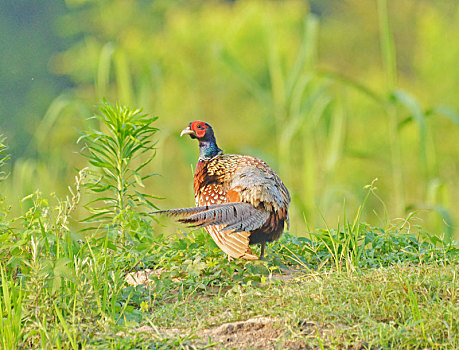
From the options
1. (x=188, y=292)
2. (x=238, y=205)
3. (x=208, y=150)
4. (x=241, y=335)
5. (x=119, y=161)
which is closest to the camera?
(x=241, y=335)

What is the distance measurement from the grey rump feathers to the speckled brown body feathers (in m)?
0.03

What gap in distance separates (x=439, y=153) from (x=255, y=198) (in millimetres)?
18044

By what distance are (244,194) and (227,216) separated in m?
0.31

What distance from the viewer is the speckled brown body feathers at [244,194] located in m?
3.91

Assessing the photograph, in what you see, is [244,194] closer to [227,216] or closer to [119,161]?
[227,216]

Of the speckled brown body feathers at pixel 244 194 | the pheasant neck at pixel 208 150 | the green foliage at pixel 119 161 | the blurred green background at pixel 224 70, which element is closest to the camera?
the speckled brown body feathers at pixel 244 194

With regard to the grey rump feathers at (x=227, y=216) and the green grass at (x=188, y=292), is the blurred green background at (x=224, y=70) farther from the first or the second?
the grey rump feathers at (x=227, y=216)

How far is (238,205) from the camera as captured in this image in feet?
12.8

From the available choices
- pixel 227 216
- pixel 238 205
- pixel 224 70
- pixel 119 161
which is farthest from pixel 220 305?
pixel 224 70

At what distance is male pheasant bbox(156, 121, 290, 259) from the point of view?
12.3 ft

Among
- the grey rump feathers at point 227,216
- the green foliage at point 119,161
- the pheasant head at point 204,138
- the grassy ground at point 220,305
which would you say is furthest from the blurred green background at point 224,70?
the grassy ground at point 220,305

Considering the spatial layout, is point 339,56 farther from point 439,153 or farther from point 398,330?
point 398,330

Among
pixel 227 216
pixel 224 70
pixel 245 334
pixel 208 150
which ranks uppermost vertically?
pixel 224 70

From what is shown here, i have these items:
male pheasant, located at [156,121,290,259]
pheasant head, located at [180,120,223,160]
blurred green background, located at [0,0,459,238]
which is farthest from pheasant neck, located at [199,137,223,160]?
blurred green background, located at [0,0,459,238]
